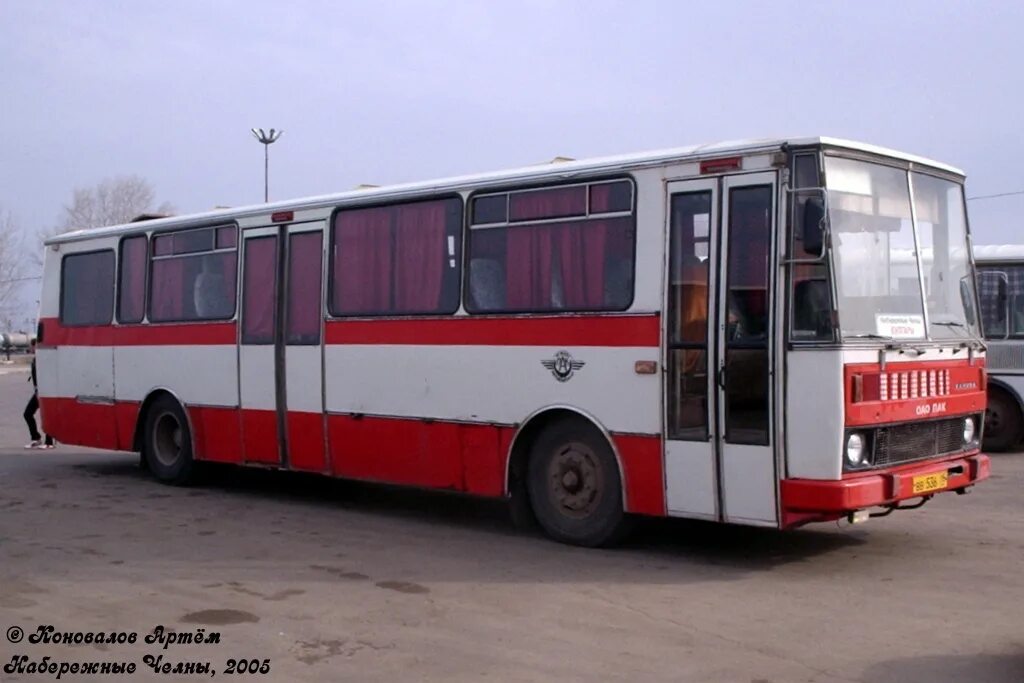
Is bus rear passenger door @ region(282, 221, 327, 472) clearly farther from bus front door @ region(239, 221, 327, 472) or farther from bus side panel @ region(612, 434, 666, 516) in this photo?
bus side panel @ region(612, 434, 666, 516)

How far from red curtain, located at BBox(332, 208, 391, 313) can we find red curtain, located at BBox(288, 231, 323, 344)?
0.32 m

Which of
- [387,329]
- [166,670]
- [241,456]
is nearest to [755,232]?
[387,329]

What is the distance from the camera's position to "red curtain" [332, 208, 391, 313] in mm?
11516

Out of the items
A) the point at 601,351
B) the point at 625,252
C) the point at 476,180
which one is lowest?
the point at 601,351

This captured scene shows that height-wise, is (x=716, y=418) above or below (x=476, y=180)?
below

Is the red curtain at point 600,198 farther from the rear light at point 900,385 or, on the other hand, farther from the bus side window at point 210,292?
the bus side window at point 210,292

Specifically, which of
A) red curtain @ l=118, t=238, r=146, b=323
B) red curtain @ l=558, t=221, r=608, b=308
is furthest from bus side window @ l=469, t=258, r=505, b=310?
red curtain @ l=118, t=238, r=146, b=323

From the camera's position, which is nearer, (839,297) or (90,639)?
(90,639)

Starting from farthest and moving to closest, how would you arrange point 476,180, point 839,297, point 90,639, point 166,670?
point 476,180
point 839,297
point 90,639
point 166,670

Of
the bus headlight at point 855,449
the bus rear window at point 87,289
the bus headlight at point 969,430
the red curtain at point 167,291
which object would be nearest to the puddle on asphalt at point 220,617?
the bus headlight at point 855,449

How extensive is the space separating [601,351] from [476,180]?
215 cm

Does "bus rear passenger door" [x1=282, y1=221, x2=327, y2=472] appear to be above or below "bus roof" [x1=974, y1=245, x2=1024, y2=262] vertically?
below

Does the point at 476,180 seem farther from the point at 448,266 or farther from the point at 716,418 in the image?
the point at 716,418

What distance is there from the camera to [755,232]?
28.4 ft
